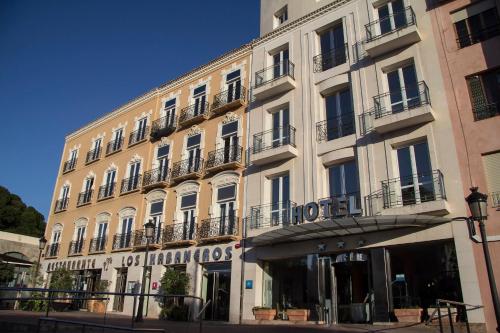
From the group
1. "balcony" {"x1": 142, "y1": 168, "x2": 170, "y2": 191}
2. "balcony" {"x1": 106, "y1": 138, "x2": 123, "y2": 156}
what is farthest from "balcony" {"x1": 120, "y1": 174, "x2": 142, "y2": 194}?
"balcony" {"x1": 106, "y1": 138, "x2": 123, "y2": 156}

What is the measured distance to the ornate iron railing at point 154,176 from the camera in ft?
75.8

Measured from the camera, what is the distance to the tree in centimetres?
4378

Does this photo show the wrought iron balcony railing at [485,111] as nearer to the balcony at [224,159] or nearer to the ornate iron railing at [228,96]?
A: the balcony at [224,159]

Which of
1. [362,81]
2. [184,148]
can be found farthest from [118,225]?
[362,81]

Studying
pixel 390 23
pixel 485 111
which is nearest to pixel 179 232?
pixel 390 23

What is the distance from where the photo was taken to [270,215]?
57.4ft

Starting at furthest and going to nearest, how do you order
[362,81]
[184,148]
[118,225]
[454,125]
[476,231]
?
[118,225]
[184,148]
[362,81]
[454,125]
[476,231]

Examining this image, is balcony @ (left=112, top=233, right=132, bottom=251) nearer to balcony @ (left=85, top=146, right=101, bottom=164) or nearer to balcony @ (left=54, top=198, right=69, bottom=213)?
balcony @ (left=85, top=146, right=101, bottom=164)

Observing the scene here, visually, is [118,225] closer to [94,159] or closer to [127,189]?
[127,189]

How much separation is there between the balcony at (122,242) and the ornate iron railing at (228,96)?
347 inches

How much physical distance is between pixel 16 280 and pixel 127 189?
1418 centimetres

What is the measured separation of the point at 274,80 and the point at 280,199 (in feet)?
17.8

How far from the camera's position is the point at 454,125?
1366 centimetres

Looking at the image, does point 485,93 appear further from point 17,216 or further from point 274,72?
point 17,216
